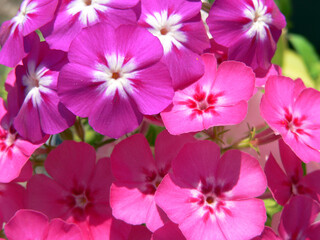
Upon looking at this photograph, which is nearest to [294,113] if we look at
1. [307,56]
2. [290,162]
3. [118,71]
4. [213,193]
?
[290,162]

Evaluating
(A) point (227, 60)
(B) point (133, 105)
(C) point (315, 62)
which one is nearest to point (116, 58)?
(B) point (133, 105)

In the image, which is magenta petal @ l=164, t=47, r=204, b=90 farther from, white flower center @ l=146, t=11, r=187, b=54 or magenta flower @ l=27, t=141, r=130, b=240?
magenta flower @ l=27, t=141, r=130, b=240

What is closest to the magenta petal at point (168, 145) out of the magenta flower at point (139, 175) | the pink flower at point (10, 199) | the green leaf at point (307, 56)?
the magenta flower at point (139, 175)

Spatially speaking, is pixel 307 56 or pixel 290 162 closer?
pixel 290 162

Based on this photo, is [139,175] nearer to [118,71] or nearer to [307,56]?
[118,71]

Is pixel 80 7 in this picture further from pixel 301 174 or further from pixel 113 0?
pixel 301 174
